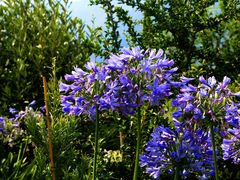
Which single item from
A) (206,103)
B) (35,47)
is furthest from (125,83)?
(35,47)

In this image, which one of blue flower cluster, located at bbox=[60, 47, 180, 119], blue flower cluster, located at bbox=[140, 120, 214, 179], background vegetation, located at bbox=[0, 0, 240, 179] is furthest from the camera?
background vegetation, located at bbox=[0, 0, 240, 179]

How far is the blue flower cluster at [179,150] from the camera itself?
283cm

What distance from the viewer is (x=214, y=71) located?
25.8 ft

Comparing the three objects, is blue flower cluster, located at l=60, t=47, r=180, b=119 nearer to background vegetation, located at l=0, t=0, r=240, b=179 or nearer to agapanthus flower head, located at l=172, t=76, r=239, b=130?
agapanthus flower head, located at l=172, t=76, r=239, b=130

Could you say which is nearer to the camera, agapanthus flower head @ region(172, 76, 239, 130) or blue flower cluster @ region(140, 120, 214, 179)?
agapanthus flower head @ region(172, 76, 239, 130)

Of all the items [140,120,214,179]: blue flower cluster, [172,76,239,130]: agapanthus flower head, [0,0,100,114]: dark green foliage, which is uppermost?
[0,0,100,114]: dark green foliage

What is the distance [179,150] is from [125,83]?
53 cm

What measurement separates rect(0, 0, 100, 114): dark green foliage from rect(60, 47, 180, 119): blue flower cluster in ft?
14.6

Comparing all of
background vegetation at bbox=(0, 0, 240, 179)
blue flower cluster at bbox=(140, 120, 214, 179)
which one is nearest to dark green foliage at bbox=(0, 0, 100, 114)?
background vegetation at bbox=(0, 0, 240, 179)

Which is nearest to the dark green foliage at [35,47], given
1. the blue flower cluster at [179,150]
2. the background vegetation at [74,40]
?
the background vegetation at [74,40]

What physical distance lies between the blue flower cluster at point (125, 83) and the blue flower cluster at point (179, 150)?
0.25 metres

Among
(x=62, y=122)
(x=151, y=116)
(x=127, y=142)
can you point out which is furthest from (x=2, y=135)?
(x=62, y=122)

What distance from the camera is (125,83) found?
8.50 feet

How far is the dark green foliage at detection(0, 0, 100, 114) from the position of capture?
7.25 metres
